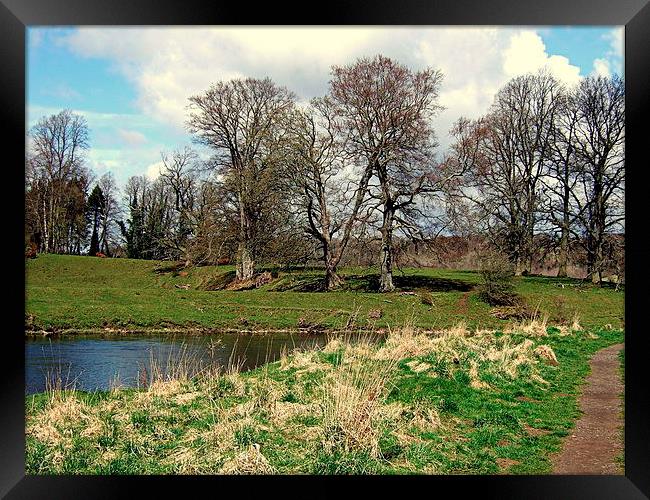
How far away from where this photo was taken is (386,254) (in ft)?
64.5

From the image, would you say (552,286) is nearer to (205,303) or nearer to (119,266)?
(205,303)

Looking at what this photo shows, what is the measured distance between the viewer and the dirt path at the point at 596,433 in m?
5.00

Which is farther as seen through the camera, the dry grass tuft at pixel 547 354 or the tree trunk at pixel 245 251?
the tree trunk at pixel 245 251

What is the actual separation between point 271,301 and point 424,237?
5176 millimetres

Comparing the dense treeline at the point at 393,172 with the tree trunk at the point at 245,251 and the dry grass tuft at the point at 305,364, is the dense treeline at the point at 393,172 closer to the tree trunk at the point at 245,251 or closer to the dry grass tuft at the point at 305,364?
the tree trunk at the point at 245,251

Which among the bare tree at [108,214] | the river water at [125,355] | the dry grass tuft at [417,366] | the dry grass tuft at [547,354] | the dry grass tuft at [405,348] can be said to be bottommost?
the river water at [125,355]

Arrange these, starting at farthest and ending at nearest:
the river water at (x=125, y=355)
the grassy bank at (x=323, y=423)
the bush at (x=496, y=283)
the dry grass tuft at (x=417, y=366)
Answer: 1. the bush at (x=496, y=283)
2. the river water at (x=125, y=355)
3. the dry grass tuft at (x=417, y=366)
4. the grassy bank at (x=323, y=423)

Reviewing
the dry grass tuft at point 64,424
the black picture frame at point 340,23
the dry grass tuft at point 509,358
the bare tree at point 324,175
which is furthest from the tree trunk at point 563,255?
the dry grass tuft at point 64,424

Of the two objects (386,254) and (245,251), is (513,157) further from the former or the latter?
(245,251)

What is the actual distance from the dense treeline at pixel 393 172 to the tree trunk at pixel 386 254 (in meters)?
0.04

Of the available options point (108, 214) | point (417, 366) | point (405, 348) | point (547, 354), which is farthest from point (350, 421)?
point (108, 214)

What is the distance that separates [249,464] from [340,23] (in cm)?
324

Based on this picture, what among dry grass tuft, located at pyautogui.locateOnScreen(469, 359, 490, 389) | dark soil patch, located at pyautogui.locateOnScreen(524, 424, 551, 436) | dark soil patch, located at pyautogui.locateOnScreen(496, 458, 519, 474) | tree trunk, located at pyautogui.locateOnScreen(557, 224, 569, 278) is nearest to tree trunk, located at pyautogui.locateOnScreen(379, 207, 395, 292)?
tree trunk, located at pyautogui.locateOnScreen(557, 224, 569, 278)

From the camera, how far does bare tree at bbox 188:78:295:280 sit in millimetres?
20562
